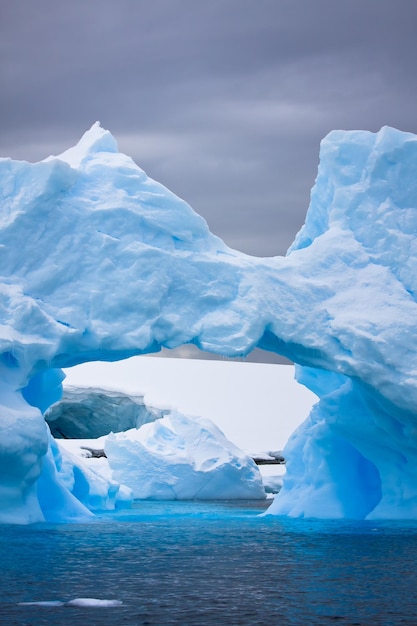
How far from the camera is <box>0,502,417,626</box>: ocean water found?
23.2ft

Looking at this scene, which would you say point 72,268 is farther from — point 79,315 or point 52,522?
point 52,522

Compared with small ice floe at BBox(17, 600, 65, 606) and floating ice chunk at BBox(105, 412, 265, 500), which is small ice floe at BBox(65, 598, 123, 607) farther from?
floating ice chunk at BBox(105, 412, 265, 500)

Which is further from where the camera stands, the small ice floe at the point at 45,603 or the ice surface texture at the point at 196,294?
the ice surface texture at the point at 196,294

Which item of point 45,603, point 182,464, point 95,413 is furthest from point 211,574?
point 95,413

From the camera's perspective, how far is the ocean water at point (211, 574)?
706 centimetres

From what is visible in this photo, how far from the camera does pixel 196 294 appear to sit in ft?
46.2

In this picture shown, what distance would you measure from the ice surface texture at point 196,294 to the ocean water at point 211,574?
153 cm

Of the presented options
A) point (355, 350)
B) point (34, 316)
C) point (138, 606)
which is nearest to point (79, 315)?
point (34, 316)

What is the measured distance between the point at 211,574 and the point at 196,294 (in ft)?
18.9

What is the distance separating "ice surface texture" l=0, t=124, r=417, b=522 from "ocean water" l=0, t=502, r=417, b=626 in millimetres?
1525

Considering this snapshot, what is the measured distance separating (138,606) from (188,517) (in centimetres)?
964

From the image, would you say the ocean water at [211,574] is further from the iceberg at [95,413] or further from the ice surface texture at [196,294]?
the iceberg at [95,413]

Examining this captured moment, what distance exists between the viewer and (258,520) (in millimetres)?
15820

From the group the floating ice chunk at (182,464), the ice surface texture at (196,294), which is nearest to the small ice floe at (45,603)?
the ice surface texture at (196,294)
